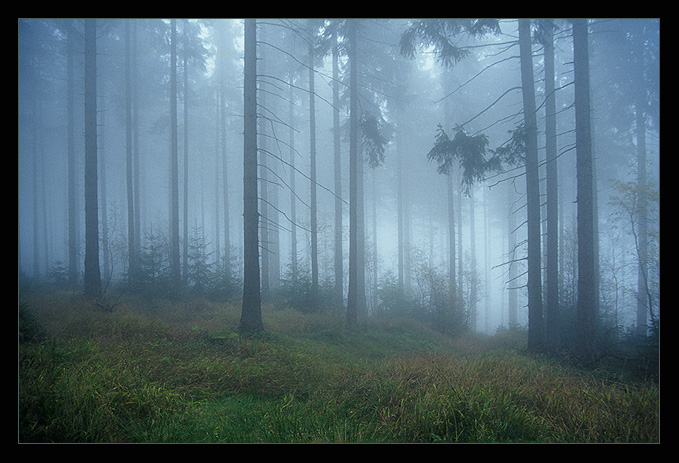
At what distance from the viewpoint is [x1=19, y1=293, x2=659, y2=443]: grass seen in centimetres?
330

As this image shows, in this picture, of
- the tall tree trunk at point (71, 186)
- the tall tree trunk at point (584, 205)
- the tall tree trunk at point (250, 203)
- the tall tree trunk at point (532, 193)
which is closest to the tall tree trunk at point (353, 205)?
the tall tree trunk at point (250, 203)

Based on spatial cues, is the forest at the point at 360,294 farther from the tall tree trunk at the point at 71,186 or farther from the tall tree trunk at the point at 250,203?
the tall tree trunk at the point at 71,186

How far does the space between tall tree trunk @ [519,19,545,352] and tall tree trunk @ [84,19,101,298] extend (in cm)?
1440

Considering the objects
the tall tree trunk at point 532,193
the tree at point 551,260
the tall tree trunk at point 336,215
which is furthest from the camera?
the tall tree trunk at point 336,215

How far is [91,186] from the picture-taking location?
989cm

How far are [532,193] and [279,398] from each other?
28.9ft

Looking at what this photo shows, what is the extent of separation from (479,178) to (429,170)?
1454 cm

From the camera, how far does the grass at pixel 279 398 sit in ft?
10.8

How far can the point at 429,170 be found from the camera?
22750 mm

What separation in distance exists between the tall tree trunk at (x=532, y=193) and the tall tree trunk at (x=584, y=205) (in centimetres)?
126

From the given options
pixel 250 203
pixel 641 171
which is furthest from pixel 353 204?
pixel 641 171

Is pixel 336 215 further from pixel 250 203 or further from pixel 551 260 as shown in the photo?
pixel 551 260

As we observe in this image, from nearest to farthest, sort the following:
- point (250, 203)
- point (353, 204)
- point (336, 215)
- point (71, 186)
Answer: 1. point (250, 203)
2. point (353, 204)
3. point (336, 215)
4. point (71, 186)
